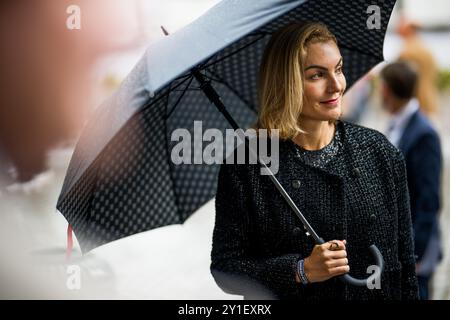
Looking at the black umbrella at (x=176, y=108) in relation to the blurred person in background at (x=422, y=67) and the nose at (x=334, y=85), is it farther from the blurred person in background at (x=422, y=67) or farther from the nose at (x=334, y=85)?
the blurred person in background at (x=422, y=67)

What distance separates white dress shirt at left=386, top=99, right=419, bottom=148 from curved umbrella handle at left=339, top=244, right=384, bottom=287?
1844 millimetres

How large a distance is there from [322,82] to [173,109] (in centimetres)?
76

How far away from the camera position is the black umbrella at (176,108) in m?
2.47

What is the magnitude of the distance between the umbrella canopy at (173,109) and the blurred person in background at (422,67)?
1.85 meters

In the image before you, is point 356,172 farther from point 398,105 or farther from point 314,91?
point 398,105

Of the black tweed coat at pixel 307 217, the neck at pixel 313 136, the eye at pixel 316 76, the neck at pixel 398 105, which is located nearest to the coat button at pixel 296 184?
the black tweed coat at pixel 307 217

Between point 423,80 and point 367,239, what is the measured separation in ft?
9.94

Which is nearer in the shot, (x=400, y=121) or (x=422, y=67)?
(x=400, y=121)

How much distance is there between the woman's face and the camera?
2689 mm

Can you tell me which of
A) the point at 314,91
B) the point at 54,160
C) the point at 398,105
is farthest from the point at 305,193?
the point at 54,160

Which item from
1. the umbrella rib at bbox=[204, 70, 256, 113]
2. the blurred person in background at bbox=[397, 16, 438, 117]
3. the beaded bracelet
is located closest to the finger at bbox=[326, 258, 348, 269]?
the beaded bracelet

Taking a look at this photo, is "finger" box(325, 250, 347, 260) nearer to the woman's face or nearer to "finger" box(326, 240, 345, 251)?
"finger" box(326, 240, 345, 251)

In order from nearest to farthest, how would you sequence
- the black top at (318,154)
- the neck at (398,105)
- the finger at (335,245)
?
1. the finger at (335,245)
2. the black top at (318,154)
3. the neck at (398,105)

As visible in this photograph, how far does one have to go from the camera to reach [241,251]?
2.77 metres
